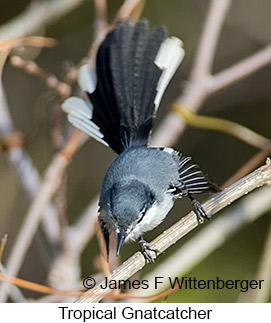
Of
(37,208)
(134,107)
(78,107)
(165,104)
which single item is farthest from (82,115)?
(165,104)

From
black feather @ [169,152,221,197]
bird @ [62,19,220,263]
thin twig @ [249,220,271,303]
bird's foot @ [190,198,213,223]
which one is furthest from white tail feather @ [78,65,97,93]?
thin twig @ [249,220,271,303]

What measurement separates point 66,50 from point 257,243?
148cm

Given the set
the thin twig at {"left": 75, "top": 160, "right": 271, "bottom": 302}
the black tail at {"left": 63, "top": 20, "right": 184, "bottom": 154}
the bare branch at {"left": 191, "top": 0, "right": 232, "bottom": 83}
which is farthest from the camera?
the black tail at {"left": 63, "top": 20, "right": 184, "bottom": 154}

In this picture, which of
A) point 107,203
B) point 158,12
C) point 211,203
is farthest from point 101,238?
point 158,12

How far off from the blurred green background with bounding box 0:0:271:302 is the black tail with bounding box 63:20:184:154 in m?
0.82

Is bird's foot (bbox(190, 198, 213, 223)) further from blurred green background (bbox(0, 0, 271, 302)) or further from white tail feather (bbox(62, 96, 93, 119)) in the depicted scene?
blurred green background (bbox(0, 0, 271, 302))

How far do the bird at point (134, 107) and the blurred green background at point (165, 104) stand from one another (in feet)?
2.71

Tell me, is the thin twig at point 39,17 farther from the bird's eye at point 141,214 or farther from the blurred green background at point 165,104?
the bird's eye at point 141,214

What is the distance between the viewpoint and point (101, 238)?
1849 millimetres

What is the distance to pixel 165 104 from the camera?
3283mm

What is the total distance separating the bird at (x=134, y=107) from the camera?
6.00 feet

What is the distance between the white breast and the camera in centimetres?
173

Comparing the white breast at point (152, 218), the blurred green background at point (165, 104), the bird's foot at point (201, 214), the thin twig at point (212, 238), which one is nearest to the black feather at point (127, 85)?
the white breast at point (152, 218)

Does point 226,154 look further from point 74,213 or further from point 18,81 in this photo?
point 18,81
